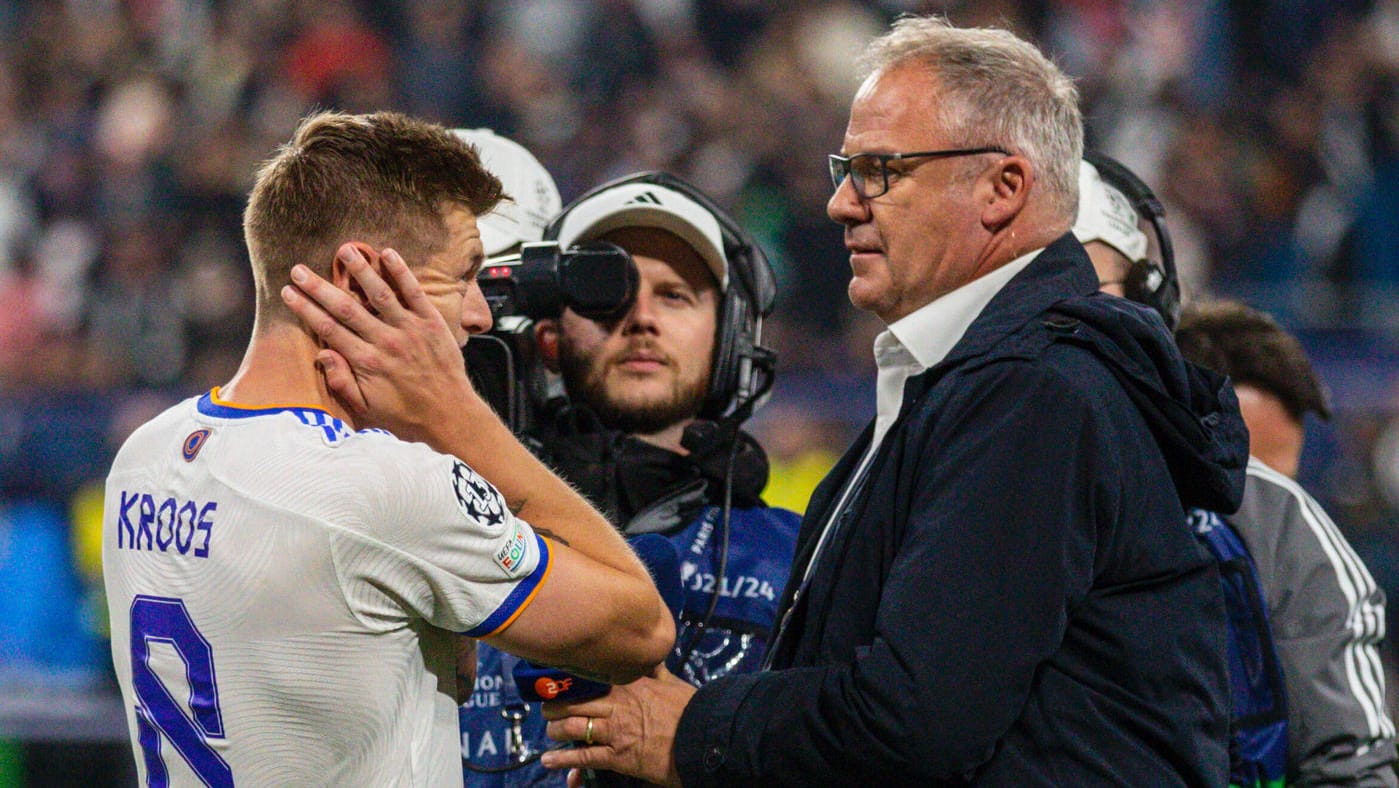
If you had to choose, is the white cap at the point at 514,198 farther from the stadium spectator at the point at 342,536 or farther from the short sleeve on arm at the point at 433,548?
the short sleeve on arm at the point at 433,548

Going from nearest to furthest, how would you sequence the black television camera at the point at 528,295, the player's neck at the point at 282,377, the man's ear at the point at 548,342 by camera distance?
1. the player's neck at the point at 282,377
2. the black television camera at the point at 528,295
3. the man's ear at the point at 548,342

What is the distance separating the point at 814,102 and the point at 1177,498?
6210mm

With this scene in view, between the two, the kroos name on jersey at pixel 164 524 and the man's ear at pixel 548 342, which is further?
the man's ear at pixel 548 342

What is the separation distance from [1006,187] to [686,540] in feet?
3.38

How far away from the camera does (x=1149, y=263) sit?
10.3 ft

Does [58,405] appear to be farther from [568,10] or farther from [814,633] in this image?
[814,633]

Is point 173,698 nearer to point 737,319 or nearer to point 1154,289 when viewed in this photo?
point 737,319

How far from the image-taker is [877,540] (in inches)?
87.2

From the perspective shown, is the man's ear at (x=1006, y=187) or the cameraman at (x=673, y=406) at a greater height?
the man's ear at (x=1006, y=187)

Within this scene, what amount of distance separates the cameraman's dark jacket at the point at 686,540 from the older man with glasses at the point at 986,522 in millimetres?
484

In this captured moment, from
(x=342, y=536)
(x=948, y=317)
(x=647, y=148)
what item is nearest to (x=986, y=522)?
(x=948, y=317)

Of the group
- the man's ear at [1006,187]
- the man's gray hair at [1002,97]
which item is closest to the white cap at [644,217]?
the man's gray hair at [1002,97]

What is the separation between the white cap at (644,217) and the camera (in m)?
3.26

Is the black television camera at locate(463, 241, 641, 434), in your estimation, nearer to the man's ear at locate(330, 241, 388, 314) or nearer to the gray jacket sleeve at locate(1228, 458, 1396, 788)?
the man's ear at locate(330, 241, 388, 314)
